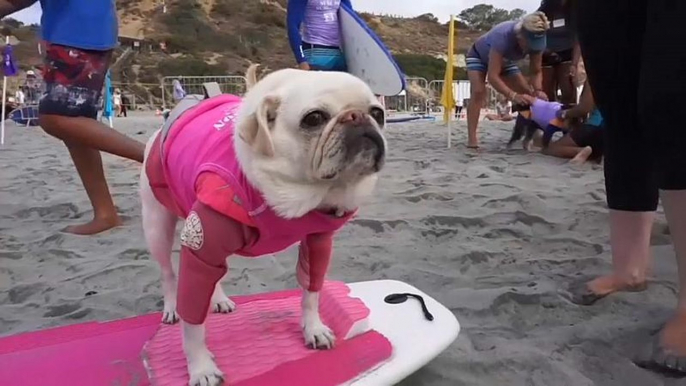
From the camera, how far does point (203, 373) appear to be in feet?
4.03

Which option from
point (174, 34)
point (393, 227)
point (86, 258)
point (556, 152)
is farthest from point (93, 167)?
point (174, 34)

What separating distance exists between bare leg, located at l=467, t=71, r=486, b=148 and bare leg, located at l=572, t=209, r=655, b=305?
146 inches

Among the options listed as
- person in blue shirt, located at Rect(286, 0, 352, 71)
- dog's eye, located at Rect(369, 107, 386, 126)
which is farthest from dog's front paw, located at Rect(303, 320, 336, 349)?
person in blue shirt, located at Rect(286, 0, 352, 71)

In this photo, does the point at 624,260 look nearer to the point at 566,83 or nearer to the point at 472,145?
the point at 472,145

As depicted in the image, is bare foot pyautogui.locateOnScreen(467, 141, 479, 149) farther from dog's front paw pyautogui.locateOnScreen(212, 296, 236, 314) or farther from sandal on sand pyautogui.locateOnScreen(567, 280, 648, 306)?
dog's front paw pyautogui.locateOnScreen(212, 296, 236, 314)

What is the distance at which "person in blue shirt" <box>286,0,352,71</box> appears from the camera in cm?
361

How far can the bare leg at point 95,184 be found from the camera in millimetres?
2674

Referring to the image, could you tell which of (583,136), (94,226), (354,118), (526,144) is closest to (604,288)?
(354,118)

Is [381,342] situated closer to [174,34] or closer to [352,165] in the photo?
[352,165]

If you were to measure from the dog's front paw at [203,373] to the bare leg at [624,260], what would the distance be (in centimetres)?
98

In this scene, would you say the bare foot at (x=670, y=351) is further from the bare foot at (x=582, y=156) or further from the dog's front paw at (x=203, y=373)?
the bare foot at (x=582, y=156)

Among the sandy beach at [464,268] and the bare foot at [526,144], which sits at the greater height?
the sandy beach at [464,268]

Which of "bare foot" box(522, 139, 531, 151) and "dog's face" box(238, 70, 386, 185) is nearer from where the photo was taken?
"dog's face" box(238, 70, 386, 185)

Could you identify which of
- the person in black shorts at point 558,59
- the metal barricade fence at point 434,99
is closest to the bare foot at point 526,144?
the person in black shorts at point 558,59
